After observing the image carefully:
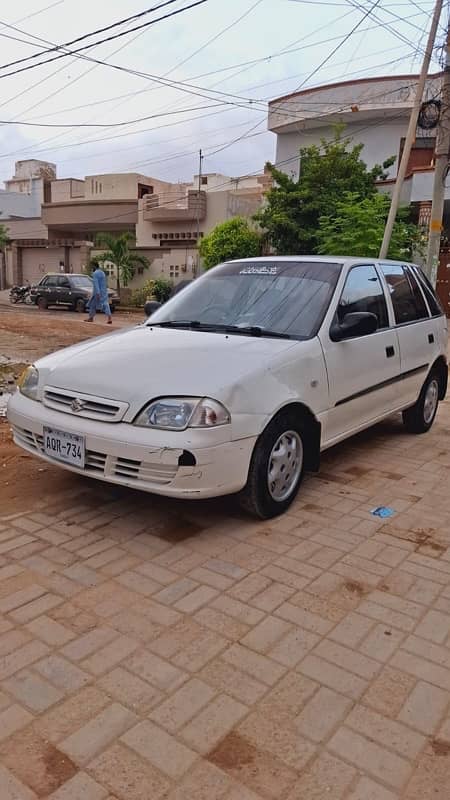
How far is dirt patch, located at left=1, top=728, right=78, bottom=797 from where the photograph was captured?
5.98 feet

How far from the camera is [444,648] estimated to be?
2.53 m

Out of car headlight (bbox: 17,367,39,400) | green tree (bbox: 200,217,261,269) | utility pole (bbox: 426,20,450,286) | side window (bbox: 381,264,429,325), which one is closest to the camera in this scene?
car headlight (bbox: 17,367,39,400)

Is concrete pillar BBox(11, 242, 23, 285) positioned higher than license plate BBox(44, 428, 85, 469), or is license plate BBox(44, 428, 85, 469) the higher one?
concrete pillar BBox(11, 242, 23, 285)

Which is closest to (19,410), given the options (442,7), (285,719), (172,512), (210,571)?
(172,512)

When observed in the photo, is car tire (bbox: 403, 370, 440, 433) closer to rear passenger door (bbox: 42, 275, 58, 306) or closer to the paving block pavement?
the paving block pavement

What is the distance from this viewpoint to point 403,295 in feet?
17.7

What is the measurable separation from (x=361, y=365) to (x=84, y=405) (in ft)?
7.00

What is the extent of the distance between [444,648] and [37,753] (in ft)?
5.44

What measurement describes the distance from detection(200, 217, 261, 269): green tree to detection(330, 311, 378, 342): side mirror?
18.4 m

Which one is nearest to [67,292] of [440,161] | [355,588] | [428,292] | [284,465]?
[440,161]

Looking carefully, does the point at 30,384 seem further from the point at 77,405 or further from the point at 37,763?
the point at 37,763

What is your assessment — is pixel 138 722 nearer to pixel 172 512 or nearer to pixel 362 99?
pixel 172 512

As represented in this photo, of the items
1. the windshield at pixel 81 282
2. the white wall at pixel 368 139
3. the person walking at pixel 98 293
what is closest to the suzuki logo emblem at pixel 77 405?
the person walking at pixel 98 293

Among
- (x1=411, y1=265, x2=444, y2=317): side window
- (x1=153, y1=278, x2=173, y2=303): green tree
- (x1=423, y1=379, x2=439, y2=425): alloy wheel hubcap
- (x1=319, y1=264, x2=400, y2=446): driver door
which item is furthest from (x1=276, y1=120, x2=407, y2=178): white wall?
(x1=319, y1=264, x2=400, y2=446): driver door
